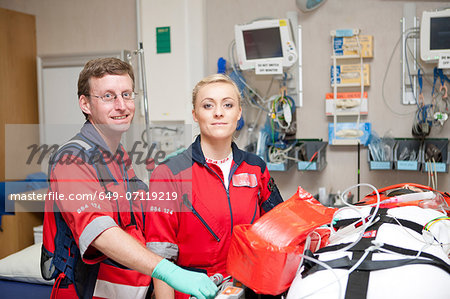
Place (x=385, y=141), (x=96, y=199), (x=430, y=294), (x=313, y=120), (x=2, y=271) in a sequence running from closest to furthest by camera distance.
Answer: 1. (x=430, y=294)
2. (x=96, y=199)
3. (x=2, y=271)
4. (x=385, y=141)
5. (x=313, y=120)

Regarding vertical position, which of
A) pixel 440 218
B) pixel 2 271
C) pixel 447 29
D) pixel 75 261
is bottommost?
pixel 2 271

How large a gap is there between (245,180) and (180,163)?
9.8 inches

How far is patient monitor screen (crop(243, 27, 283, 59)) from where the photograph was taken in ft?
9.88

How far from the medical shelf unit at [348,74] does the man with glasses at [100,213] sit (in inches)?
78.8

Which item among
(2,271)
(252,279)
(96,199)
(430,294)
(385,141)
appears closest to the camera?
(430,294)

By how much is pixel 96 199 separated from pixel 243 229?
0.45 m

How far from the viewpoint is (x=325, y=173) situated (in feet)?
10.8

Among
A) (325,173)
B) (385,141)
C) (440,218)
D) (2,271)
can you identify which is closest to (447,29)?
(385,141)

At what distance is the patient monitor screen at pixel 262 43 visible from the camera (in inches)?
119

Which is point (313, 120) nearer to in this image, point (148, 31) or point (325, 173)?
point (325, 173)

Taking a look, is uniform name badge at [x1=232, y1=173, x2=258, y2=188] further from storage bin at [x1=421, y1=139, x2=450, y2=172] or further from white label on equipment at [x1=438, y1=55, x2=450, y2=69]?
white label on equipment at [x1=438, y1=55, x2=450, y2=69]

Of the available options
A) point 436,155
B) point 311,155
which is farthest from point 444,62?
point 311,155

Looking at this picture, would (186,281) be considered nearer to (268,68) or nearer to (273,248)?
(273,248)

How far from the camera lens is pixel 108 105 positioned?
1.40 metres
